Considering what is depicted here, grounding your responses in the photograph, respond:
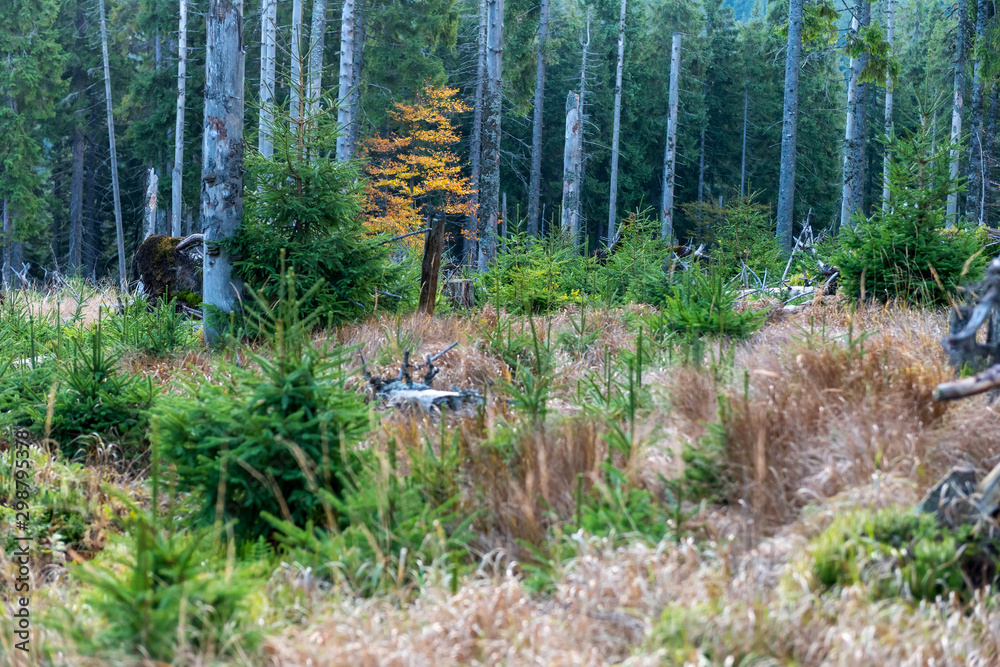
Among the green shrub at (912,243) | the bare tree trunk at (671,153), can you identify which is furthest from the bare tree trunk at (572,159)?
the green shrub at (912,243)

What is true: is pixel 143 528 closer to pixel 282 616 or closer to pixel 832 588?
pixel 282 616

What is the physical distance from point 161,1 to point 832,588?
29.0 metres

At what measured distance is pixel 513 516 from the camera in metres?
3.33

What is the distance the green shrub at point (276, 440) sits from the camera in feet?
11.4

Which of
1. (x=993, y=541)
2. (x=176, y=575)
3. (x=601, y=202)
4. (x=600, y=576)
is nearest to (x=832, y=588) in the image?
(x=993, y=541)

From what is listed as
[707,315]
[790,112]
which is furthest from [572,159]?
[707,315]

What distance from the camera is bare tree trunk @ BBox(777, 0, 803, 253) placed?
58.1ft

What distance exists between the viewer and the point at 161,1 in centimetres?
2597

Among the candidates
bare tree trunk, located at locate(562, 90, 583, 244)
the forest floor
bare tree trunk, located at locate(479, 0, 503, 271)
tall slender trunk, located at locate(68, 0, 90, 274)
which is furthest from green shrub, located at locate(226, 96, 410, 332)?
tall slender trunk, located at locate(68, 0, 90, 274)

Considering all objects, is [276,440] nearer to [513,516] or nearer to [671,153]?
[513,516]

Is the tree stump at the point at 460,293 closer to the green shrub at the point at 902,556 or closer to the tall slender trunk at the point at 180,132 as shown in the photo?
the green shrub at the point at 902,556

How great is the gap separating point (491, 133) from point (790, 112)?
7566mm

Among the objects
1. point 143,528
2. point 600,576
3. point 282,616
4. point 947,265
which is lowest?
point 282,616

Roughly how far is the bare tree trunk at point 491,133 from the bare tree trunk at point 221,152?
7.73 metres
